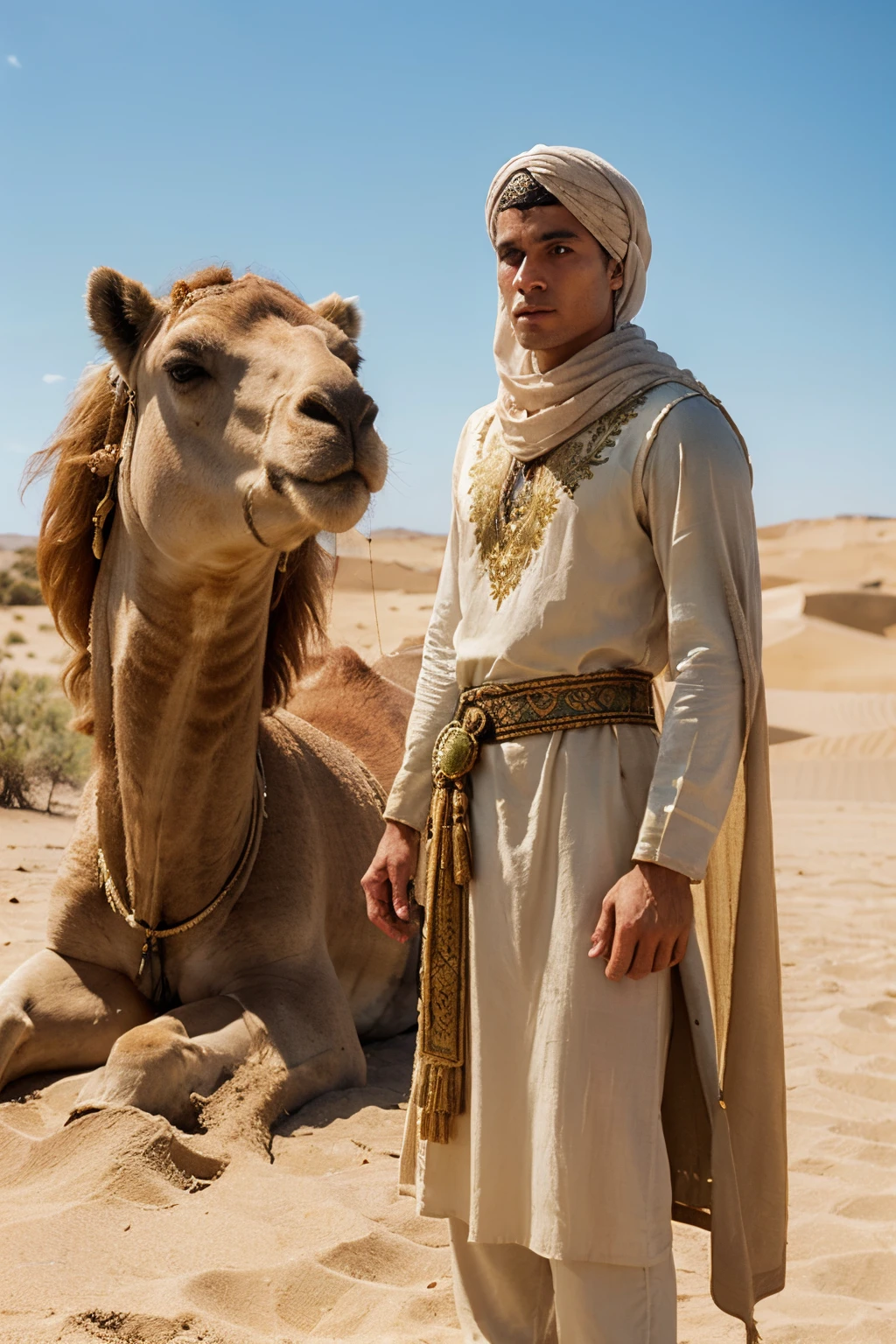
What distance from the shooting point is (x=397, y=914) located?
2506mm

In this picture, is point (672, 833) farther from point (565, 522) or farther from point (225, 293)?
point (225, 293)

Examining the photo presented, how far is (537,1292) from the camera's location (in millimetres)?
2398

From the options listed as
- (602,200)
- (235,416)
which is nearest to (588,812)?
(602,200)

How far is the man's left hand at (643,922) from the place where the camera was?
205cm

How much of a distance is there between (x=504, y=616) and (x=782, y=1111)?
978 mm

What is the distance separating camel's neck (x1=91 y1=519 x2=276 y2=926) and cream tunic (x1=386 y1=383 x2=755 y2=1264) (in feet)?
4.48

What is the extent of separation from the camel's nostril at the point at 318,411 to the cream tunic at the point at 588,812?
0.69m

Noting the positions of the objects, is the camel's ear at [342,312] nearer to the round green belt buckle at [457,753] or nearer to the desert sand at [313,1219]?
the desert sand at [313,1219]

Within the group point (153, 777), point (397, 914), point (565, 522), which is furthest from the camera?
point (153, 777)

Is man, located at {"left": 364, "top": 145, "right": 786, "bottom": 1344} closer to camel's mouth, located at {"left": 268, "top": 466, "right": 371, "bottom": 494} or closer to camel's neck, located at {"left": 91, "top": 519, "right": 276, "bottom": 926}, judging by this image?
camel's mouth, located at {"left": 268, "top": 466, "right": 371, "bottom": 494}

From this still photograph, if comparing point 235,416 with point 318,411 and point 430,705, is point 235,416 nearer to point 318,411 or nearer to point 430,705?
point 318,411

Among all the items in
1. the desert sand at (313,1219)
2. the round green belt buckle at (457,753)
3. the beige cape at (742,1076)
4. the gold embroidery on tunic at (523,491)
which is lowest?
the desert sand at (313,1219)

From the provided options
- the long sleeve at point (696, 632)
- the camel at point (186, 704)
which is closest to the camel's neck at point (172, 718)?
the camel at point (186, 704)

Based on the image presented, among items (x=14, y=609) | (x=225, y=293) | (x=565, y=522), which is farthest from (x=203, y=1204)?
(x=14, y=609)
